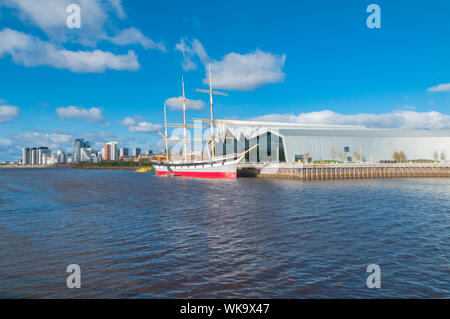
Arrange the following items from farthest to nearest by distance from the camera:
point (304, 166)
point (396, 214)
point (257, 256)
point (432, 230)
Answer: point (304, 166) < point (396, 214) < point (432, 230) < point (257, 256)

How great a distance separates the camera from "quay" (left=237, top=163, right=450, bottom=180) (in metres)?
69.5

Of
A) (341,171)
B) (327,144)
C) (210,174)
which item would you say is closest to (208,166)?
(210,174)

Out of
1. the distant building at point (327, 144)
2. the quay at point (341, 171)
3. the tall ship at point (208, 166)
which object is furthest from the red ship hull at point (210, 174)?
the distant building at point (327, 144)

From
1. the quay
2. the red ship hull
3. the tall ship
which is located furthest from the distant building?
the quay

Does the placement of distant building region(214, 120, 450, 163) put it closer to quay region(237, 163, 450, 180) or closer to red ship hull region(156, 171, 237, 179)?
red ship hull region(156, 171, 237, 179)

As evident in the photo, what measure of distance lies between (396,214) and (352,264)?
45.2 ft

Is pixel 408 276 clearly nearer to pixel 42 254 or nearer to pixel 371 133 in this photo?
pixel 42 254

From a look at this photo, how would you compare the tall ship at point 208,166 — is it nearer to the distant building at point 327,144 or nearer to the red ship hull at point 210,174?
the red ship hull at point 210,174

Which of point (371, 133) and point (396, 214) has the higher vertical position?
point (371, 133)

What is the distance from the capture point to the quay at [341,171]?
69.5 metres
